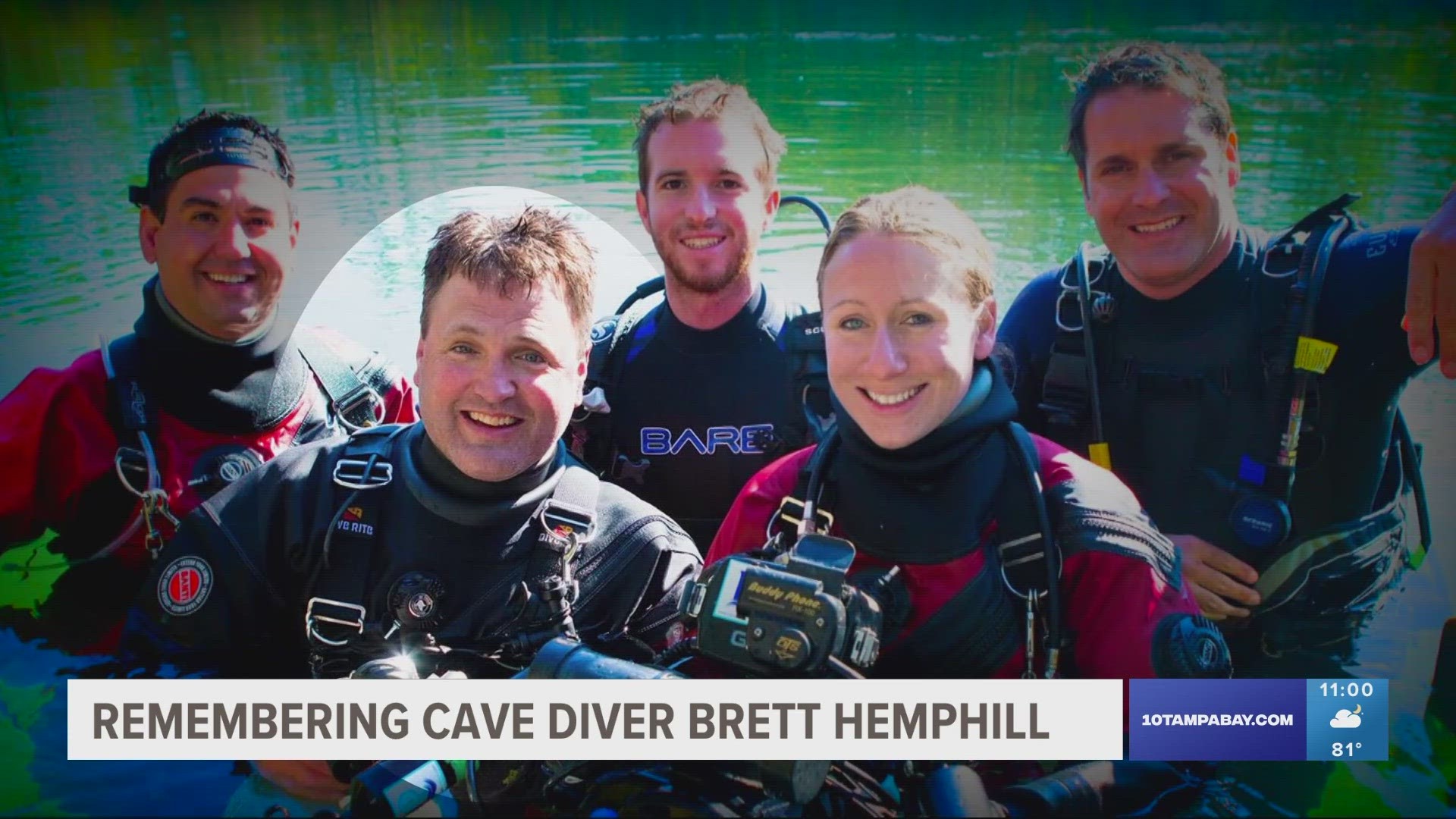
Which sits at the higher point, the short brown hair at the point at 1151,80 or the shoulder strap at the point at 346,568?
the short brown hair at the point at 1151,80

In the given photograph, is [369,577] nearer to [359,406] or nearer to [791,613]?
[359,406]

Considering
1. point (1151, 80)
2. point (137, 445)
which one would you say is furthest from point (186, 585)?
point (1151, 80)

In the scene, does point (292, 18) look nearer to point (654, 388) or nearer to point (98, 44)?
point (98, 44)

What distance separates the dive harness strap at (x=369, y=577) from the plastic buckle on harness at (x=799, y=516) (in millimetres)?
385

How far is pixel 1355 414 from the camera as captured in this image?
88.7 inches

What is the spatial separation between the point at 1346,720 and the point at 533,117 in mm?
2384

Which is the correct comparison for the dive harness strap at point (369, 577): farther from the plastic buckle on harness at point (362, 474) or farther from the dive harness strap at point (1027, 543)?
the dive harness strap at point (1027, 543)

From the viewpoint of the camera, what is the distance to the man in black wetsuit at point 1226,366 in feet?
7.20

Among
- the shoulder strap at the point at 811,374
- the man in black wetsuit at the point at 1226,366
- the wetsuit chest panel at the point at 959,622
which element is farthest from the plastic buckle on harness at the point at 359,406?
the man in black wetsuit at the point at 1226,366

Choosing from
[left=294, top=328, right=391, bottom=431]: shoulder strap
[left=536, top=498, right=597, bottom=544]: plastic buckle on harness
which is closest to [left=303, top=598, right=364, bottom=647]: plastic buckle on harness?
[left=536, top=498, right=597, bottom=544]: plastic buckle on harness

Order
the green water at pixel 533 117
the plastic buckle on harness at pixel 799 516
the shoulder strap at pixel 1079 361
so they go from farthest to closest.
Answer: the green water at pixel 533 117 < the shoulder strap at pixel 1079 361 < the plastic buckle on harness at pixel 799 516

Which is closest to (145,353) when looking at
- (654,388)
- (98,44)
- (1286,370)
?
(98,44)

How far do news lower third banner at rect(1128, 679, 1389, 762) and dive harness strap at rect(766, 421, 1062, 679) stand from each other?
372 millimetres

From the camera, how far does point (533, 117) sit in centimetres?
296
